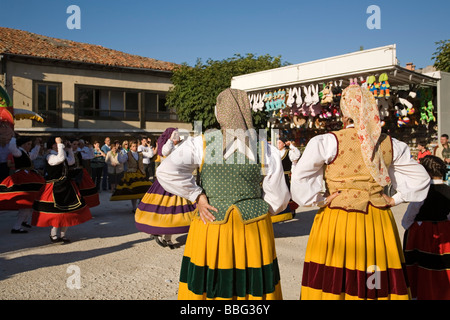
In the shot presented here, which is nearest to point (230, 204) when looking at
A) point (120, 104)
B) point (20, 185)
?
point (20, 185)

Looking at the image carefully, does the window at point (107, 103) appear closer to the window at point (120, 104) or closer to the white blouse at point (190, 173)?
the window at point (120, 104)

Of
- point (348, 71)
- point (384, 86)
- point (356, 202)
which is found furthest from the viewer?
point (348, 71)

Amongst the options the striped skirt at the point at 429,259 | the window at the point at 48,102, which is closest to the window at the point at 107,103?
the window at the point at 48,102

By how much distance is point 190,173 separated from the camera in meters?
2.81

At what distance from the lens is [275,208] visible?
284cm

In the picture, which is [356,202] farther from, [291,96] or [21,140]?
[291,96]

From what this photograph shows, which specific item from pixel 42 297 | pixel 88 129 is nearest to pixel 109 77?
pixel 88 129

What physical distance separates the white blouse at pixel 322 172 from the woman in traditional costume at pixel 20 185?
5350 mm

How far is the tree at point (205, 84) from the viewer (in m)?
20.0

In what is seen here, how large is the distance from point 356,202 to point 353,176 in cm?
19

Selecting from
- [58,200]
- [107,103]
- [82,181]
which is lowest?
[58,200]
